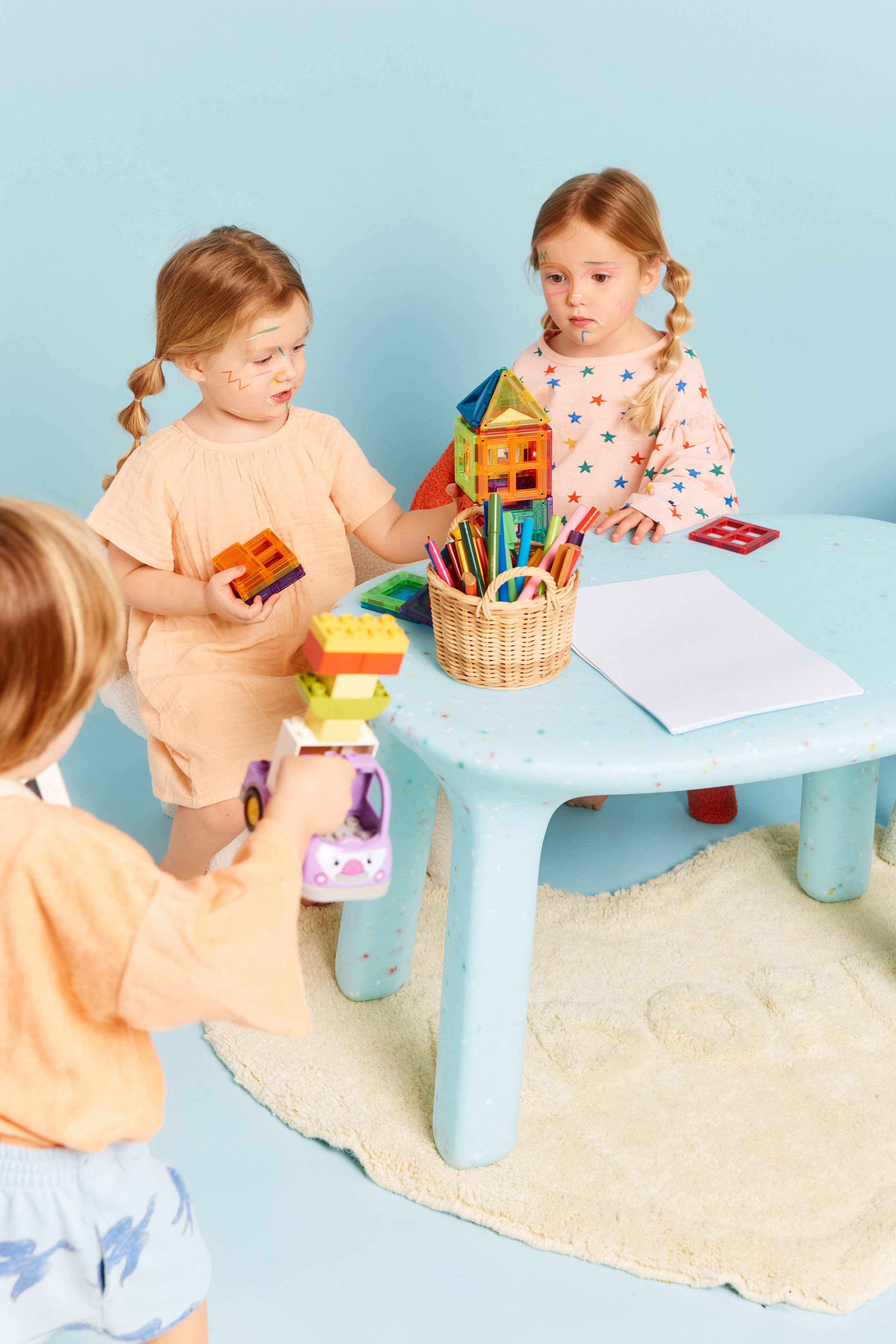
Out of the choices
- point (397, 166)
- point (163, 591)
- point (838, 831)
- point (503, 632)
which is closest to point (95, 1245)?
point (503, 632)

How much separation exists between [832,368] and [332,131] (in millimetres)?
983

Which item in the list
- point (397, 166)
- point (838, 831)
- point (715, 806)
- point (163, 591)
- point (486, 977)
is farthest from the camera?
point (397, 166)

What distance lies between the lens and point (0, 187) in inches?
79.6

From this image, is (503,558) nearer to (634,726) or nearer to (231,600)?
(634,726)

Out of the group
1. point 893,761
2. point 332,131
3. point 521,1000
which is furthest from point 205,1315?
point 332,131

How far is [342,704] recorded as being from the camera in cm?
75


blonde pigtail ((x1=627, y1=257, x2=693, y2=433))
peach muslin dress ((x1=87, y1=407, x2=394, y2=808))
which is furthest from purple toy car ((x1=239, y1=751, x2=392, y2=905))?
blonde pigtail ((x1=627, y1=257, x2=693, y2=433))

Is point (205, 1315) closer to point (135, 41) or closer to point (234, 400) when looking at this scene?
point (234, 400)

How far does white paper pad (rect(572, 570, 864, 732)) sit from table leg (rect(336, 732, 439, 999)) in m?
0.23

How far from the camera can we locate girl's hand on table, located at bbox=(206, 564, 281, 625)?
135 centimetres

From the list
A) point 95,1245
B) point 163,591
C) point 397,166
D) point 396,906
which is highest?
point 397,166

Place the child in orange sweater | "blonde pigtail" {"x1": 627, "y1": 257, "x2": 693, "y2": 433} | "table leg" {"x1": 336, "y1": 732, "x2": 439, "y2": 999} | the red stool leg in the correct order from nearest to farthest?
the child in orange sweater
"table leg" {"x1": 336, "y1": 732, "x2": 439, "y2": 999}
"blonde pigtail" {"x1": 627, "y1": 257, "x2": 693, "y2": 433}
the red stool leg

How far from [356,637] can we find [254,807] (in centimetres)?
15

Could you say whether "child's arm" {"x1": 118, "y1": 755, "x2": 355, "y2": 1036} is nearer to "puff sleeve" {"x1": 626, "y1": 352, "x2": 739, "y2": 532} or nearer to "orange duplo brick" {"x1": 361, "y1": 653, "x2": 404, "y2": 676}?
"orange duplo brick" {"x1": 361, "y1": 653, "x2": 404, "y2": 676}
